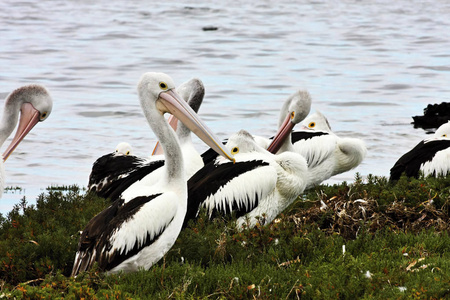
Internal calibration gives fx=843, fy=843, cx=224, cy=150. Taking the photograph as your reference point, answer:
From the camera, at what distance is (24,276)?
5629mm

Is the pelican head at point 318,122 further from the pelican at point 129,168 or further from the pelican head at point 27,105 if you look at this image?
the pelican head at point 27,105

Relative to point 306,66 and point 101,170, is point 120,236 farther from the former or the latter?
point 306,66

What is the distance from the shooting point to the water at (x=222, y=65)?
13.0 metres

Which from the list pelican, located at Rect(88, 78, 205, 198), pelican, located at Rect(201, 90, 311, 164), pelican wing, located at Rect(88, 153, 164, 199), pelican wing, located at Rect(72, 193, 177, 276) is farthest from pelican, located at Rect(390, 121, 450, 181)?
pelican wing, located at Rect(72, 193, 177, 276)

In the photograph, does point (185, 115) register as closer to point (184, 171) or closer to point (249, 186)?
point (184, 171)

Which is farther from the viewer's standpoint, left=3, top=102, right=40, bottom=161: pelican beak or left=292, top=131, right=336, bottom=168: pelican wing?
left=292, top=131, right=336, bottom=168: pelican wing

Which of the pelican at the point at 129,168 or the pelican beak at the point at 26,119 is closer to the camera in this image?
the pelican beak at the point at 26,119

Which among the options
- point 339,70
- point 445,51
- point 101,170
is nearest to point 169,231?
point 101,170

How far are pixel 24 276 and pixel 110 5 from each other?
28.5m

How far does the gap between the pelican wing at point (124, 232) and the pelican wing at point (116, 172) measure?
2.03 m

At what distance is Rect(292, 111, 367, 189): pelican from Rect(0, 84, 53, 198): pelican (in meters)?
3.30

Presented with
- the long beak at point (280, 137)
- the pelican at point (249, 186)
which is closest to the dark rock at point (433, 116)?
the long beak at point (280, 137)

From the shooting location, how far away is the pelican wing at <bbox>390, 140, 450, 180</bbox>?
866 cm

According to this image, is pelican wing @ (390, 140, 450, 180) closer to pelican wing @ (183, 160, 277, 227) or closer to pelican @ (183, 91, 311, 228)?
pelican @ (183, 91, 311, 228)
